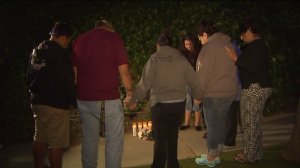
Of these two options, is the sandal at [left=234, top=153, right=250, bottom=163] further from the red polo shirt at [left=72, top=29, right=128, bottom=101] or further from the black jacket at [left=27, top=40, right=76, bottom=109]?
the black jacket at [left=27, top=40, right=76, bottom=109]

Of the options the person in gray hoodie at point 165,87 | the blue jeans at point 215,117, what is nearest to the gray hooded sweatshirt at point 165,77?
the person in gray hoodie at point 165,87

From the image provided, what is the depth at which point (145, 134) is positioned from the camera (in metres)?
7.64

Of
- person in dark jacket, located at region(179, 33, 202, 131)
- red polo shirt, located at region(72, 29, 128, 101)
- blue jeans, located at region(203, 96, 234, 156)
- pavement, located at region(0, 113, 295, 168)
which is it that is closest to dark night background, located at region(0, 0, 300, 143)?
pavement, located at region(0, 113, 295, 168)

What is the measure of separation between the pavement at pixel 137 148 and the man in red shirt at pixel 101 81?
1.18 m

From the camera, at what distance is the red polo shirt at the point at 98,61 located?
506cm

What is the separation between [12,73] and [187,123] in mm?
3349

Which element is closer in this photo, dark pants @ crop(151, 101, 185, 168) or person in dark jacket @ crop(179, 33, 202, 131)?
dark pants @ crop(151, 101, 185, 168)

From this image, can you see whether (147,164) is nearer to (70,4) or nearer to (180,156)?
(180,156)

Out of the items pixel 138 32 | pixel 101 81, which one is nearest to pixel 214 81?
pixel 101 81

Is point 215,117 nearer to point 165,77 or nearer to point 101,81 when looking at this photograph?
point 165,77

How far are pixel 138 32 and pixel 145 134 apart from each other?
245 centimetres

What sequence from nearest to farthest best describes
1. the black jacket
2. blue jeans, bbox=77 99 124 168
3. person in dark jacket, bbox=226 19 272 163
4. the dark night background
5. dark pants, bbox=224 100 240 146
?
the black jacket → blue jeans, bbox=77 99 124 168 → person in dark jacket, bbox=226 19 272 163 → dark pants, bbox=224 100 240 146 → the dark night background

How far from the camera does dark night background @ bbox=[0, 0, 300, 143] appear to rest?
310 inches

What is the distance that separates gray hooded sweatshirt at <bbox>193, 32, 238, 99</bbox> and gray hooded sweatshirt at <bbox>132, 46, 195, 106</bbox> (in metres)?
0.35
